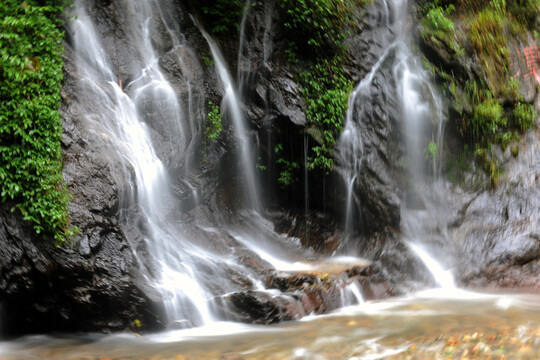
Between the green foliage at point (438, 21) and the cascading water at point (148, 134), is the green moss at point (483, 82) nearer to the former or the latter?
the green foliage at point (438, 21)

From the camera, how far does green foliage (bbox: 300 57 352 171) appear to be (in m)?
8.43

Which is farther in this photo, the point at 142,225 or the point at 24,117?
the point at 142,225

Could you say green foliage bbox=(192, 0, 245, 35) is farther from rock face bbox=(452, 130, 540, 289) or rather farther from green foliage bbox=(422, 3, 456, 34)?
rock face bbox=(452, 130, 540, 289)

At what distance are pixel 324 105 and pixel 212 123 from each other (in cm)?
205

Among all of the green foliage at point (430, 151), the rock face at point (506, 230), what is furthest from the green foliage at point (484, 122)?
the green foliage at point (430, 151)

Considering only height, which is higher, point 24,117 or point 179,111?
point 179,111

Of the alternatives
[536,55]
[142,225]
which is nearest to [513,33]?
[536,55]

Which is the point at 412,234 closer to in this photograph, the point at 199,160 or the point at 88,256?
the point at 199,160

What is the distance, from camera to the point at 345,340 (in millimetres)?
5148

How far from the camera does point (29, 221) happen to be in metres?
5.39

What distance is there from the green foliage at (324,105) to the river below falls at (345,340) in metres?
3.08

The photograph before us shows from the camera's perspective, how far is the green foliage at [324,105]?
8430 mm

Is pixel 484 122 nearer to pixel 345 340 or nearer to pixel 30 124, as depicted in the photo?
pixel 345 340

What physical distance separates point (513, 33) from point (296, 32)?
512 cm
